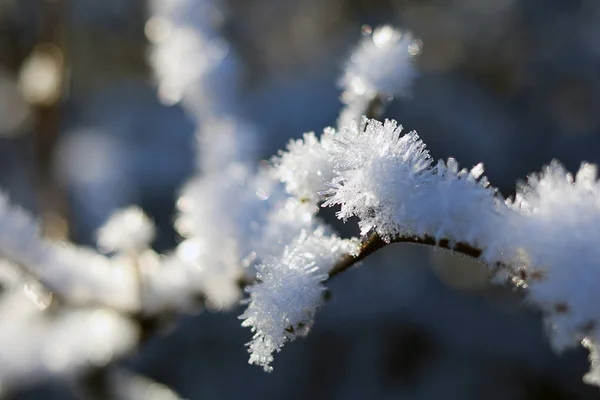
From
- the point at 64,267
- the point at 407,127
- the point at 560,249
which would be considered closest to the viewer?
the point at 560,249

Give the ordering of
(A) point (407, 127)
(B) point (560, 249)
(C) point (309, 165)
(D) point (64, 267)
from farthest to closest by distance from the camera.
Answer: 1. (A) point (407, 127)
2. (D) point (64, 267)
3. (C) point (309, 165)
4. (B) point (560, 249)

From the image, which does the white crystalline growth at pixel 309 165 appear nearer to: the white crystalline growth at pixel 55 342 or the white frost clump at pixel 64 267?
the white frost clump at pixel 64 267

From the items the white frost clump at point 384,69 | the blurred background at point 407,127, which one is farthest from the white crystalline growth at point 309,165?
the blurred background at point 407,127

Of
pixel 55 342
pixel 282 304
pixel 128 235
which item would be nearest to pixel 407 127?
pixel 55 342

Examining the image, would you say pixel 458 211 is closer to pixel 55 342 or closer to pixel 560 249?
pixel 560 249

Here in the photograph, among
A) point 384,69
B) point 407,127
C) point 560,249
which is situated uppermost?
point 407,127

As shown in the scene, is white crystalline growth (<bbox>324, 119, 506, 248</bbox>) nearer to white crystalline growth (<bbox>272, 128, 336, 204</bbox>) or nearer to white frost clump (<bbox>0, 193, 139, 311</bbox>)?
white crystalline growth (<bbox>272, 128, 336, 204</bbox>)

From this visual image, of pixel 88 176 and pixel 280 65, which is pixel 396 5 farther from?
pixel 88 176

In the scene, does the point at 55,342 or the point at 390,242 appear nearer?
the point at 390,242
